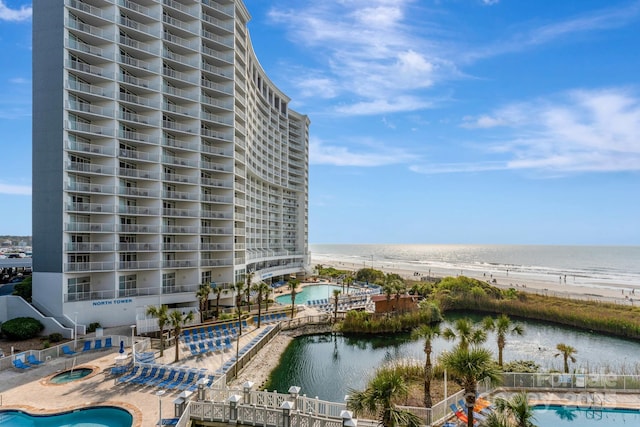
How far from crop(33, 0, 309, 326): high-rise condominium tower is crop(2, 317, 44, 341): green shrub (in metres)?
1.88

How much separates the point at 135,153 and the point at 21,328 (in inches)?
696

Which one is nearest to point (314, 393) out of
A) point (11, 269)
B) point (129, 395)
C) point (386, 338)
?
point (129, 395)

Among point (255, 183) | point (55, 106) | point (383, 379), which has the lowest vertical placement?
point (383, 379)

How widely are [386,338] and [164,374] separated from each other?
20532 millimetres

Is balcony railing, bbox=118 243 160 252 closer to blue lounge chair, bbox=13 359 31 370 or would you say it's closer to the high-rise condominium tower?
the high-rise condominium tower

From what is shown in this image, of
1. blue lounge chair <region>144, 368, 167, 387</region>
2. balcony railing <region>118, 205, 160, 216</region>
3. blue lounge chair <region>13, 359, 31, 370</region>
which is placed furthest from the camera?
balcony railing <region>118, 205, 160, 216</region>

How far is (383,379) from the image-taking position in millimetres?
12953

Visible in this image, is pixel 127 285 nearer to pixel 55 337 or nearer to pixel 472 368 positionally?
pixel 55 337

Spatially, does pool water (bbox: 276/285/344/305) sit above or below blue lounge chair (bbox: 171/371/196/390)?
below

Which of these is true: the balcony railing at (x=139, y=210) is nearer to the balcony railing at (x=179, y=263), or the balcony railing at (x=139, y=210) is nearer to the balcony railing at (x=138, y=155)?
the balcony railing at (x=138, y=155)

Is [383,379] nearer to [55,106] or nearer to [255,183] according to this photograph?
[55,106]

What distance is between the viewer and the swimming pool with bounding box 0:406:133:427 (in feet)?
52.5

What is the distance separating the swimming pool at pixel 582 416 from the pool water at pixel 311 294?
29.1 meters

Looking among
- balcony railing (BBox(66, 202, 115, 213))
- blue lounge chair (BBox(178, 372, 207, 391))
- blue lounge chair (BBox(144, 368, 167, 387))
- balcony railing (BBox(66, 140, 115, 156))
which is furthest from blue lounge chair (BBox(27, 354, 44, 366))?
balcony railing (BBox(66, 140, 115, 156))
